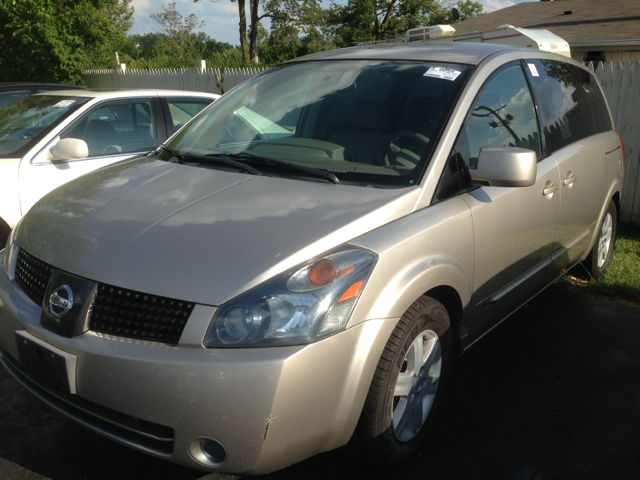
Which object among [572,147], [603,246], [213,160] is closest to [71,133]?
[213,160]

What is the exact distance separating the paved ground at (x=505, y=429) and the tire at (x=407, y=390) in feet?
0.55

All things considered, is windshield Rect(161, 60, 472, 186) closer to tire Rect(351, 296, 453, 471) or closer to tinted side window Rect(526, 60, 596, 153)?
tire Rect(351, 296, 453, 471)

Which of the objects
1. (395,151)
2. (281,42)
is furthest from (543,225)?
(281,42)

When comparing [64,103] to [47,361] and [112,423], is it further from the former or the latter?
[112,423]

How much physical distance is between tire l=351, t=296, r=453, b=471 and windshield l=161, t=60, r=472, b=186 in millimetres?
657

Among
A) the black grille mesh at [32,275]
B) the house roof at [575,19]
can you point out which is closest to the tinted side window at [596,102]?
the black grille mesh at [32,275]

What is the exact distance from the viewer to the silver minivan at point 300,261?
6.31 feet

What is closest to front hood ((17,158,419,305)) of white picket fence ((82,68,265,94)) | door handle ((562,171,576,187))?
door handle ((562,171,576,187))

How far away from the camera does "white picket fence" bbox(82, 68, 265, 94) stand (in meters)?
12.8

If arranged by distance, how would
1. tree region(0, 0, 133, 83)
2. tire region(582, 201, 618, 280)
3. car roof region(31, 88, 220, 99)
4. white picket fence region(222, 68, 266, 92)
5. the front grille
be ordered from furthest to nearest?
tree region(0, 0, 133, 83) → white picket fence region(222, 68, 266, 92) → car roof region(31, 88, 220, 99) → tire region(582, 201, 618, 280) → the front grille

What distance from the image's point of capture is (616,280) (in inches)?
193

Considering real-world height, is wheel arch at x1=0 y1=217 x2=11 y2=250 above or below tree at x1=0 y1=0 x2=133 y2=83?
below

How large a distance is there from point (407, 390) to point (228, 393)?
2.93 ft

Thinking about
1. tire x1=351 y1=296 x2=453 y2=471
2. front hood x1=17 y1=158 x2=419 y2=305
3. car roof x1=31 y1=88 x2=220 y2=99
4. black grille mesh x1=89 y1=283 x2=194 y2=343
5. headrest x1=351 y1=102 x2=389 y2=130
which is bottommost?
tire x1=351 y1=296 x2=453 y2=471
